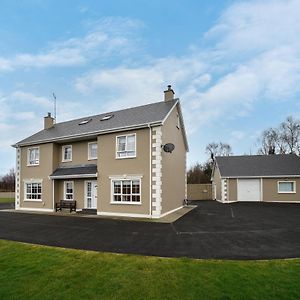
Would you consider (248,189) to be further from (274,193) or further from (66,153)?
(66,153)

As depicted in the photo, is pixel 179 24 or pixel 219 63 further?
pixel 219 63

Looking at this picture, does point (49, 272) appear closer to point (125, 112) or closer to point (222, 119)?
point (125, 112)

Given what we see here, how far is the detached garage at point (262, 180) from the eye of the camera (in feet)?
89.7

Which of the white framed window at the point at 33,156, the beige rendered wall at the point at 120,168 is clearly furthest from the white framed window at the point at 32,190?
the beige rendered wall at the point at 120,168

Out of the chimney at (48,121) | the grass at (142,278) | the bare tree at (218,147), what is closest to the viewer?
the grass at (142,278)

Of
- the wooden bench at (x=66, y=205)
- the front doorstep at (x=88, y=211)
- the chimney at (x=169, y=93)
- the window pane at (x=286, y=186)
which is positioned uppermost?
the chimney at (x=169, y=93)

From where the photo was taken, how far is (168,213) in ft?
59.2

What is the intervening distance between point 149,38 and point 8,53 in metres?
8.13

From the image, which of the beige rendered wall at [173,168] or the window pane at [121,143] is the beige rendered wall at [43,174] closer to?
the window pane at [121,143]

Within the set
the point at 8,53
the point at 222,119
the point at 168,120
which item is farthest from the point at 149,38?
the point at 222,119

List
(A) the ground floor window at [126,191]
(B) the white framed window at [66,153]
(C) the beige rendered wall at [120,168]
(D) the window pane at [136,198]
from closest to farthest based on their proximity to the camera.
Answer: (C) the beige rendered wall at [120,168], (D) the window pane at [136,198], (A) the ground floor window at [126,191], (B) the white framed window at [66,153]

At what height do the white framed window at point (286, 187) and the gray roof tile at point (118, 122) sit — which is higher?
the gray roof tile at point (118, 122)

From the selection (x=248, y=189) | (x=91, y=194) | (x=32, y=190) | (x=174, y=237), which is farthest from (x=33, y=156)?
(x=248, y=189)

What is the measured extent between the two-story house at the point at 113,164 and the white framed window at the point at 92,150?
0.08 m
